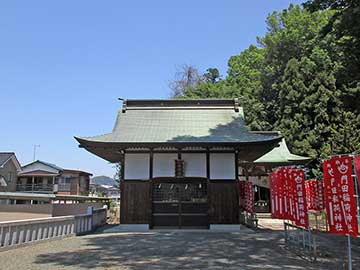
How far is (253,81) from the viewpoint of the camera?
41875 mm

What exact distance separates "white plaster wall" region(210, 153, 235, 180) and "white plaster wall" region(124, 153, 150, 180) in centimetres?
296

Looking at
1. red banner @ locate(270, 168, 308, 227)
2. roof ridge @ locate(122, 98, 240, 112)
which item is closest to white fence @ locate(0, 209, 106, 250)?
roof ridge @ locate(122, 98, 240, 112)

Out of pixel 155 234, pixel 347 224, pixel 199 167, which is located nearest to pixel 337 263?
pixel 347 224

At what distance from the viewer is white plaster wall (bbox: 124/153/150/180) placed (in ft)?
52.9

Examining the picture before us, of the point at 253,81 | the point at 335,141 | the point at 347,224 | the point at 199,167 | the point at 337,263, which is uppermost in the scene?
the point at 253,81

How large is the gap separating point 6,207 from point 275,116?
27797 mm

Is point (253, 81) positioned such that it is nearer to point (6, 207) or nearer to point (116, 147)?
point (116, 147)

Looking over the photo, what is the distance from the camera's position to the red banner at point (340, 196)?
7.19 meters

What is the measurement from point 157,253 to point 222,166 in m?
7.14

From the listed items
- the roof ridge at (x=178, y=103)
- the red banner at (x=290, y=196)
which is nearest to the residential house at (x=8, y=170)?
the roof ridge at (x=178, y=103)

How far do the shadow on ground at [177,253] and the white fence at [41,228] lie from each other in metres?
1.01

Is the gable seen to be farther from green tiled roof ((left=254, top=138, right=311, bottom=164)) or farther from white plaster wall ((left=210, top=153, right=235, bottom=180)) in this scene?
white plaster wall ((left=210, top=153, right=235, bottom=180))

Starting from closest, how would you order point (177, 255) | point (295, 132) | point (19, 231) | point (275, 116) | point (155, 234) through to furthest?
1. point (177, 255)
2. point (19, 231)
3. point (155, 234)
4. point (295, 132)
5. point (275, 116)

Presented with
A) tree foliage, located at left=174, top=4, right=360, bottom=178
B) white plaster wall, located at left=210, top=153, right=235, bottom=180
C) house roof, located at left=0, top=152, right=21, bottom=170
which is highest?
tree foliage, located at left=174, top=4, right=360, bottom=178
